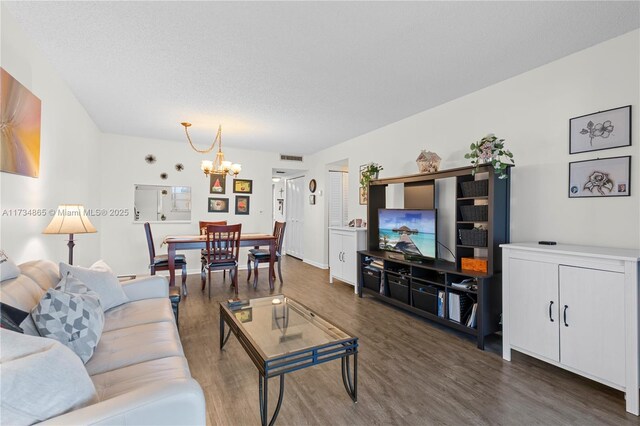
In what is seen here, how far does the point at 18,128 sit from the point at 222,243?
8.46 ft

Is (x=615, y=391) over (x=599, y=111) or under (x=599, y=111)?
under

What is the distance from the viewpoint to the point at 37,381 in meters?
0.90

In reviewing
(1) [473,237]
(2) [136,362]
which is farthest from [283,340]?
(1) [473,237]

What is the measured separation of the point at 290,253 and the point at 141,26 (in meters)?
6.50

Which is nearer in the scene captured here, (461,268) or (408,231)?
(461,268)

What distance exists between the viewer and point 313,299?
161 inches

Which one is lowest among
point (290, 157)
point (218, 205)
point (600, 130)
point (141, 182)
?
point (218, 205)

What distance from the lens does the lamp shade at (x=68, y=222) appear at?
8.20 feet

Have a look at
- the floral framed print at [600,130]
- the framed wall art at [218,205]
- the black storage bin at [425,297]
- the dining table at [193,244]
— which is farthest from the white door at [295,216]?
the floral framed print at [600,130]

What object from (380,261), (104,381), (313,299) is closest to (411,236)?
(380,261)

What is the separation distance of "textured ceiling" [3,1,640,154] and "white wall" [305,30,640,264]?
0.48ft

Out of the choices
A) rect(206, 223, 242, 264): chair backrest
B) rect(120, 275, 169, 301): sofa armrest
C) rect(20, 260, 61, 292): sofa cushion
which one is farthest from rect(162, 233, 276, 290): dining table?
rect(20, 260, 61, 292): sofa cushion

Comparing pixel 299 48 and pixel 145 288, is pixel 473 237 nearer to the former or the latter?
pixel 299 48

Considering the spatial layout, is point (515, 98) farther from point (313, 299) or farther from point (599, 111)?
point (313, 299)
